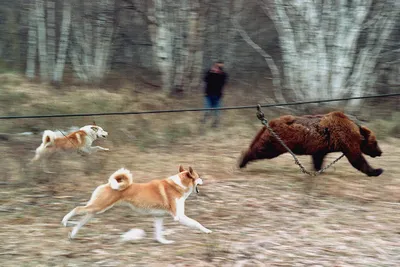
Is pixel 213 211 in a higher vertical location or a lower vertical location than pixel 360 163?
lower

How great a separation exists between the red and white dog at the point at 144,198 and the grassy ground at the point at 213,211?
28 cm

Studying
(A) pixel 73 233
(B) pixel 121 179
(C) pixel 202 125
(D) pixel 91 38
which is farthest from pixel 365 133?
(D) pixel 91 38

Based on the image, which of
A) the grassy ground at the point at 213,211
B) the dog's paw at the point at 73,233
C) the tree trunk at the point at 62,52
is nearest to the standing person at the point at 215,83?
the grassy ground at the point at 213,211

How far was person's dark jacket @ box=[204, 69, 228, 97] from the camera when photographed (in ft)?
46.9

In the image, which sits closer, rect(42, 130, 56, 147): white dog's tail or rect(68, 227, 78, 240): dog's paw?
rect(68, 227, 78, 240): dog's paw

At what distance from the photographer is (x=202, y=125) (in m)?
14.9

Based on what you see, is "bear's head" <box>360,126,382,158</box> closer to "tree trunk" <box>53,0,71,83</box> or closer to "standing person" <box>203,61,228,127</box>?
"standing person" <box>203,61,228,127</box>

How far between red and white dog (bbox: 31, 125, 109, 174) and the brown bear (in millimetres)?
3579

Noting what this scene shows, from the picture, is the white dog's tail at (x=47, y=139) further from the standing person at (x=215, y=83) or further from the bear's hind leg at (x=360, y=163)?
the standing person at (x=215, y=83)

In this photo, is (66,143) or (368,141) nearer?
(368,141)

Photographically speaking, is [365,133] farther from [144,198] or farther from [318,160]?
[144,198]

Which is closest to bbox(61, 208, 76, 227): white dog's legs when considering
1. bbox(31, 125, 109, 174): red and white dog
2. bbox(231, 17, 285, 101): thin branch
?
bbox(31, 125, 109, 174): red and white dog

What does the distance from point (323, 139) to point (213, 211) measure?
2.85m

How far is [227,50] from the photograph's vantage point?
21922 mm
